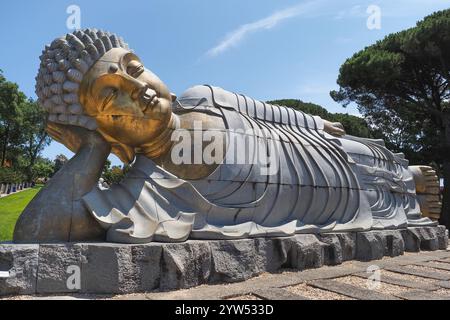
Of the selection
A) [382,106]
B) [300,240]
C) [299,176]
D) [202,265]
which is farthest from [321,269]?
[382,106]

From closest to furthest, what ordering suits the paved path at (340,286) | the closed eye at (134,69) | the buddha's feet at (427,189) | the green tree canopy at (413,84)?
the paved path at (340,286) → the closed eye at (134,69) → the buddha's feet at (427,189) → the green tree canopy at (413,84)

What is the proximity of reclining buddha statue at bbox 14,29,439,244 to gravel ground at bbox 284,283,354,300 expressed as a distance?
0.87m

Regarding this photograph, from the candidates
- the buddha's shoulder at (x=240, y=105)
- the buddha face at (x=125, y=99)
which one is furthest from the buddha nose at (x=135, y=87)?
the buddha's shoulder at (x=240, y=105)

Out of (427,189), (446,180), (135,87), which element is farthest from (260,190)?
(446,180)

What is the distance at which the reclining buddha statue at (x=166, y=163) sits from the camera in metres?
4.10

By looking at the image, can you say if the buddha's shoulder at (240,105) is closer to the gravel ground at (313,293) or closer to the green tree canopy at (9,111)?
the gravel ground at (313,293)

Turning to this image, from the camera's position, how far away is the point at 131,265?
12.4 ft

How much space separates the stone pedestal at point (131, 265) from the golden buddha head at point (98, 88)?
1473 mm

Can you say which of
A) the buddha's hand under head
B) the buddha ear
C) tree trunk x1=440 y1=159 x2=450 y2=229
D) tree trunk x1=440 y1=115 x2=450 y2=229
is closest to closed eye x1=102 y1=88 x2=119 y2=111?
the buddha's hand under head

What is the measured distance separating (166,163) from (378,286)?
3028 millimetres

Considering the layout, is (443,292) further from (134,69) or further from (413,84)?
(413,84)

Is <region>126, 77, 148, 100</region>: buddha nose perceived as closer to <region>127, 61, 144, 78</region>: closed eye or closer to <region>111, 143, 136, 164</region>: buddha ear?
<region>127, 61, 144, 78</region>: closed eye

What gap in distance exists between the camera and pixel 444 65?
14828 millimetres

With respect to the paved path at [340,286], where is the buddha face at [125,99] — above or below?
above
